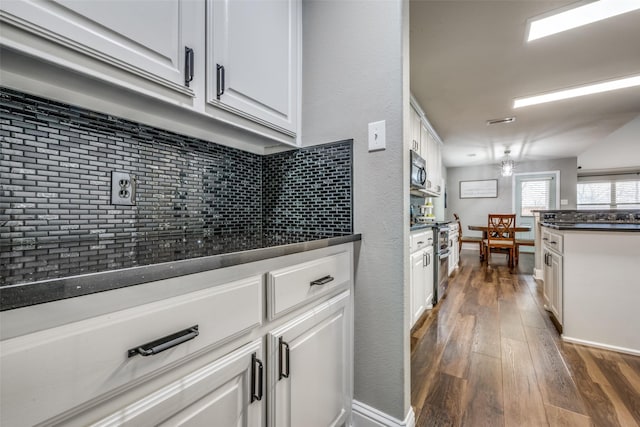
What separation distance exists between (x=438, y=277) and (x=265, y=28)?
8.90 feet

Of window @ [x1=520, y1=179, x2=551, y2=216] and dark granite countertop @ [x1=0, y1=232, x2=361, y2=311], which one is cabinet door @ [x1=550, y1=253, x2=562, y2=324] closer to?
dark granite countertop @ [x1=0, y1=232, x2=361, y2=311]

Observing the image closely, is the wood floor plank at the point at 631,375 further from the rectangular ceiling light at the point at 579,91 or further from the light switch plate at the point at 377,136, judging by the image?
the rectangular ceiling light at the point at 579,91

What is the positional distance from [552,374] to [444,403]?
2.63 ft

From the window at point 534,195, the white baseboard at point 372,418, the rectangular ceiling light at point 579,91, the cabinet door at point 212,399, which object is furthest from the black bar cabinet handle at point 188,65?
the window at point 534,195

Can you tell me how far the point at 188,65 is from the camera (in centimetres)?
83

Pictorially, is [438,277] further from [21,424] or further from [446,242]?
[21,424]

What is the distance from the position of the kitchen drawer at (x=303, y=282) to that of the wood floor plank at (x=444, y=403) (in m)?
0.84

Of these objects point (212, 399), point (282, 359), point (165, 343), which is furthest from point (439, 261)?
point (165, 343)

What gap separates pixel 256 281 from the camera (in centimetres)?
69

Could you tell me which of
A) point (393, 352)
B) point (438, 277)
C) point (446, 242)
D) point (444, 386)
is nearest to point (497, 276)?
point (446, 242)

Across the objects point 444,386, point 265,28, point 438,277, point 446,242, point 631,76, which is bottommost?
point 444,386

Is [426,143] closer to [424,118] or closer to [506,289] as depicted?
[424,118]

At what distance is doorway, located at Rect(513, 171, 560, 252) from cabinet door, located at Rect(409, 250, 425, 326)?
5985 millimetres

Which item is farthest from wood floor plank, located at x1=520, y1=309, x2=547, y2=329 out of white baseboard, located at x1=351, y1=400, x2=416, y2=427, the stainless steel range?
white baseboard, located at x1=351, y1=400, x2=416, y2=427
